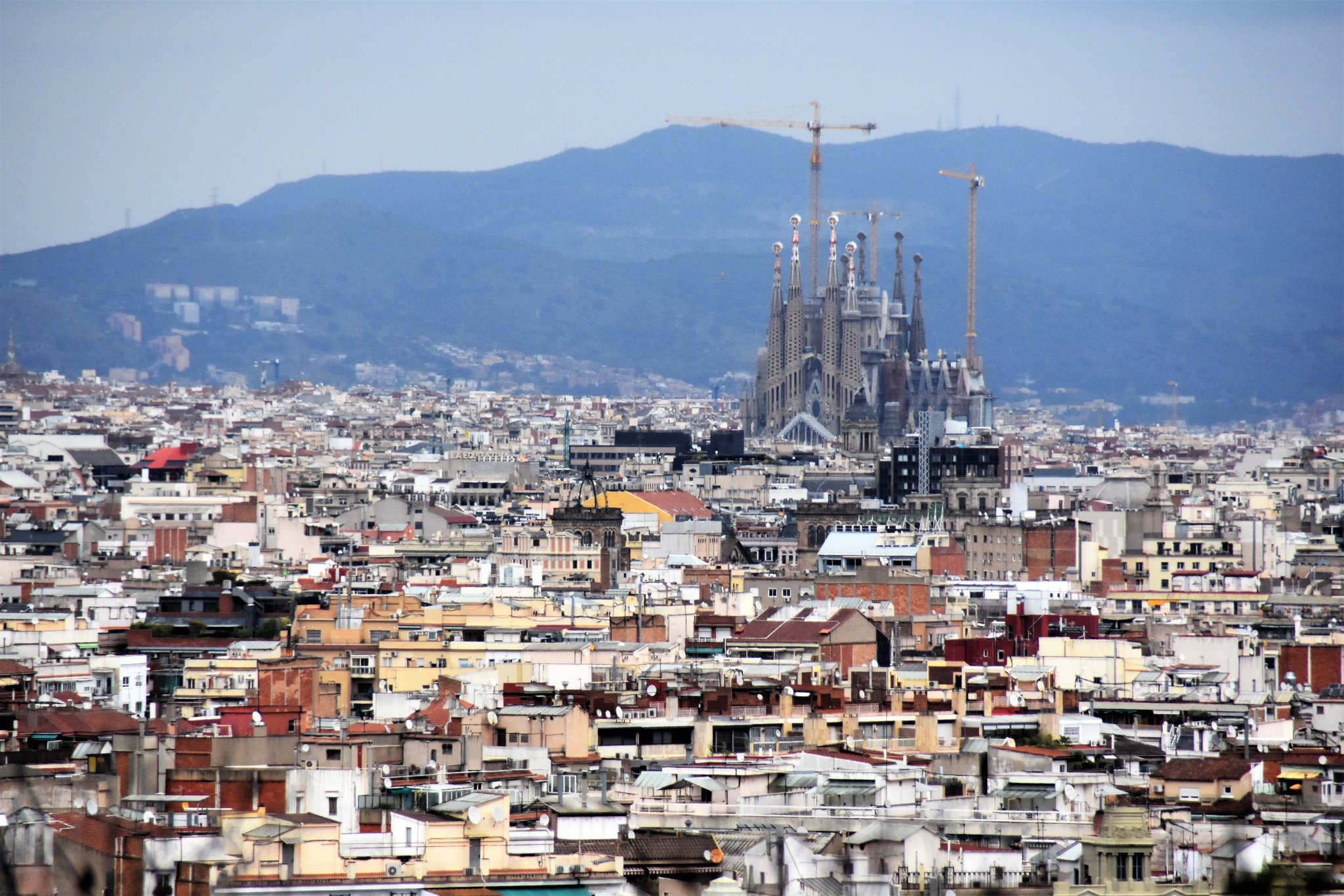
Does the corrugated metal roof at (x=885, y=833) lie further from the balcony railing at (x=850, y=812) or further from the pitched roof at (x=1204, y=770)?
the pitched roof at (x=1204, y=770)

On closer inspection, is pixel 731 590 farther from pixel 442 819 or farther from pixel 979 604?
pixel 442 819

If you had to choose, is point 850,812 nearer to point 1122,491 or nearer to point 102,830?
point 102,830

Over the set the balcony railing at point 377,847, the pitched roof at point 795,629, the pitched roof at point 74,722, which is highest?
the balcony railing at point 377,847

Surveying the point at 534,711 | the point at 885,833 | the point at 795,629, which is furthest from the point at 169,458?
the point at 885,833

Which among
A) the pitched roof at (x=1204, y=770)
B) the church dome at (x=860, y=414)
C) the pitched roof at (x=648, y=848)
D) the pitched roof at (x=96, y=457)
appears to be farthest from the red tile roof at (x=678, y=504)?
the pitched roof at (x=648, y=848)

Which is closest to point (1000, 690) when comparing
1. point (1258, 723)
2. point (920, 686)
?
point (920, 686)

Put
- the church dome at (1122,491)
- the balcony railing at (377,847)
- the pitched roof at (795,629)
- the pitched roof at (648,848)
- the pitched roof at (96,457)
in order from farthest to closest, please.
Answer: the pitched roof at (96,457) < the church dome at (1122,491) < the pitched roof at (795,629) < the pitched roof at (648,848) < the balcony railing at (377,847)
